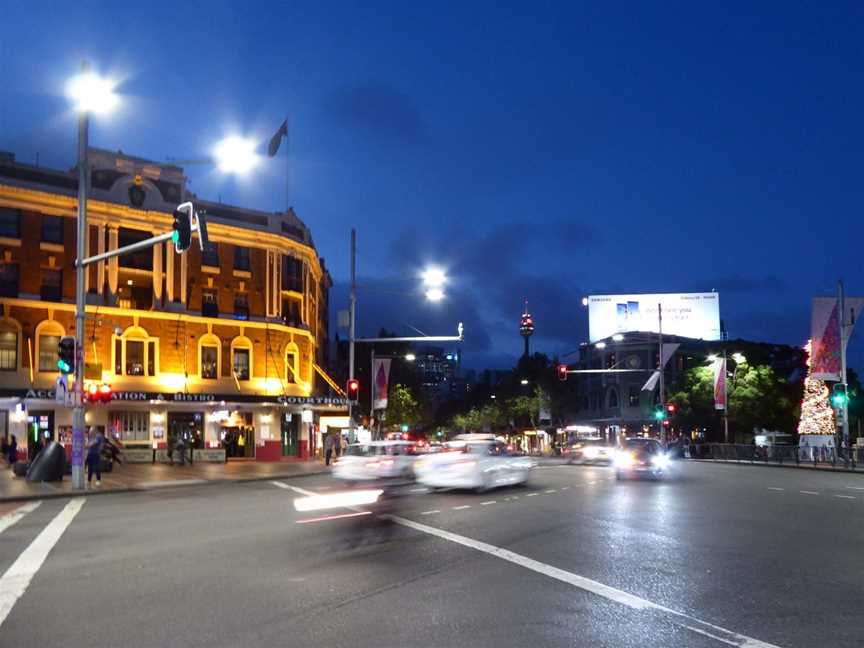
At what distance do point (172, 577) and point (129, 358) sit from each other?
1538 inches

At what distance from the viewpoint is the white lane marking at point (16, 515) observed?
655 inches

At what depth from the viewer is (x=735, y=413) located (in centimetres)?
5612

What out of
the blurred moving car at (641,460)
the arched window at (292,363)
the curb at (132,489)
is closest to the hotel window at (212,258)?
the arched window at (292,363)

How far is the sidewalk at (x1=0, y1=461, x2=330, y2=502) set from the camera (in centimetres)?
2412

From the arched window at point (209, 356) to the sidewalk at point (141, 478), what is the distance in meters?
8.68

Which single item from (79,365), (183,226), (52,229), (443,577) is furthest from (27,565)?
(52,229)

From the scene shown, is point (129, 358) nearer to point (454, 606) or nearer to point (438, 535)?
point (438, 535)

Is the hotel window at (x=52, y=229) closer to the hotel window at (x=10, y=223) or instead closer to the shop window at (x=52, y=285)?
the hotel window at (x=10, y=223)

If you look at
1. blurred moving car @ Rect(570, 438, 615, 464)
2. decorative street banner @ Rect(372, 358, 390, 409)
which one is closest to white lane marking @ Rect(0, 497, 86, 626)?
decorative street banner @ Rect(372, 358, 390, 409)

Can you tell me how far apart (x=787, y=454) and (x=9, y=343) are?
128 feet

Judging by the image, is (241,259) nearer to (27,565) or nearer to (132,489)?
(132,489)

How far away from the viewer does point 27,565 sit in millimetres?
11344

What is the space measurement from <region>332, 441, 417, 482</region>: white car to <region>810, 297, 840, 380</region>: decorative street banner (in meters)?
20.3

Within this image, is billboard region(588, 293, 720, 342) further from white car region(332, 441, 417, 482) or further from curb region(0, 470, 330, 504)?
white car region(332, 441, 417, 482)
